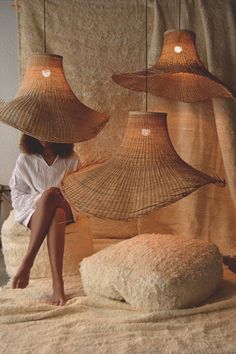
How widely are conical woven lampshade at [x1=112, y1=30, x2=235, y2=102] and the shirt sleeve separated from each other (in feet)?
2.13

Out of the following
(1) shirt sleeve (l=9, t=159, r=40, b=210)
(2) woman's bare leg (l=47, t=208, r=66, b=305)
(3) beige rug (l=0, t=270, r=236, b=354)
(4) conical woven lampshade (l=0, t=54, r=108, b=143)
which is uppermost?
(4) conical woven lampshade (l=0, t=54, r=108, b=143)

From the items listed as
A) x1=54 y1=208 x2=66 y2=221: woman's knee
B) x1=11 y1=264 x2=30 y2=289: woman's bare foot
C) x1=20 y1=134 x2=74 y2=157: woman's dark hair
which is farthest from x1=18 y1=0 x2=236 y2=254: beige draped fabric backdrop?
x1=11 y1=264 x2=30 y2=289: woman's bare foot

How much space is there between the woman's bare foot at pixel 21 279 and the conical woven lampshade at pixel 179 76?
3.08 ft

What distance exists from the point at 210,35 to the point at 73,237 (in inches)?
53.1

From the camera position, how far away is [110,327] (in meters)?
1.66

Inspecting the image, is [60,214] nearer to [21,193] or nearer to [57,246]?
[57,246]

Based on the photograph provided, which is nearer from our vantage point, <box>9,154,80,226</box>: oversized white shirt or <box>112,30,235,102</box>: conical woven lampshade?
<box>112,30,235,102</box>: conical woven lampshade

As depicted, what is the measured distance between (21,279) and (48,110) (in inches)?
27.4

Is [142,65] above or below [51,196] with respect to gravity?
above

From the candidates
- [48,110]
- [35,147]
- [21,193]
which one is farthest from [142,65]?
[48,110]

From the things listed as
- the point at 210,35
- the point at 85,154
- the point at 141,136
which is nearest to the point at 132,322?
the point at 141,136

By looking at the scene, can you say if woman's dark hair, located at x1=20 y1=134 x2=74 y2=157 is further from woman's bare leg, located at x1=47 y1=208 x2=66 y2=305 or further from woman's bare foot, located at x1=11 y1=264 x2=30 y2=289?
woman's bare foot, located at x1=11 y1=264 x2=30 y2=289

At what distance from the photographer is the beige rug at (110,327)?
1511mm

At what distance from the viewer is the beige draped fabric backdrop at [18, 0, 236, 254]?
8.87ft
